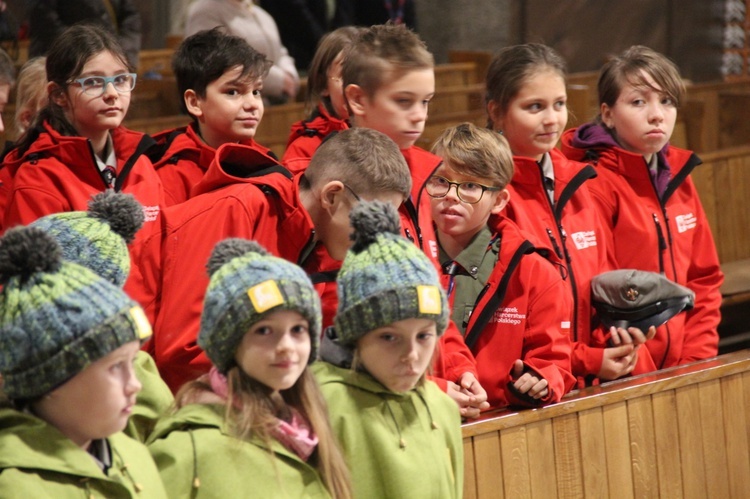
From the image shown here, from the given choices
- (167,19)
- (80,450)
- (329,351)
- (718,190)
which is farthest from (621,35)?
(80,450)

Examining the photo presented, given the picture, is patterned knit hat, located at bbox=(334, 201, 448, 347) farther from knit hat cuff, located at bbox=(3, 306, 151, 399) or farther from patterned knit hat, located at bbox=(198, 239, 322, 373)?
knit hat cuff, located at bbox=(3, 306, 151, 399)

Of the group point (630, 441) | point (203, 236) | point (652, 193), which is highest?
point (203, 236)

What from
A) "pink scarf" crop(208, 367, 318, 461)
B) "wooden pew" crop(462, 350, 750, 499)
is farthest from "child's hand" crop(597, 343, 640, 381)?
"pink scarf" crop(208, 367, 318, 461)

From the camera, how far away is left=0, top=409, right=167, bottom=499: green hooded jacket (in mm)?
1842

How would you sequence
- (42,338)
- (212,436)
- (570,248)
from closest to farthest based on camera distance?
(42,338), (212,436), (570,248)

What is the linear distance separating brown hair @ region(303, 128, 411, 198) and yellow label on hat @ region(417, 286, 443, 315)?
44cm

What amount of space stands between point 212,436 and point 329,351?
44cm

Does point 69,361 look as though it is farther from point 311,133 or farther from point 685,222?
point 685,222

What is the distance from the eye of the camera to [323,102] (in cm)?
392

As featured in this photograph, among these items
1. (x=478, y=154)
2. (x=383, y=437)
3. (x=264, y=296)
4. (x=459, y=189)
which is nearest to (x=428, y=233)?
(x=459, y=189)

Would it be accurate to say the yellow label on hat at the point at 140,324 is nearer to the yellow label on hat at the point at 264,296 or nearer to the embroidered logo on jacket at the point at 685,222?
the yellow label on hat at the point at 264,296

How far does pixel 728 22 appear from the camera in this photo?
9.66 meters

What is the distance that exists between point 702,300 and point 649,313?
0.69 metres

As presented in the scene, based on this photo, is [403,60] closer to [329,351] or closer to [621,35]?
[329,351]
